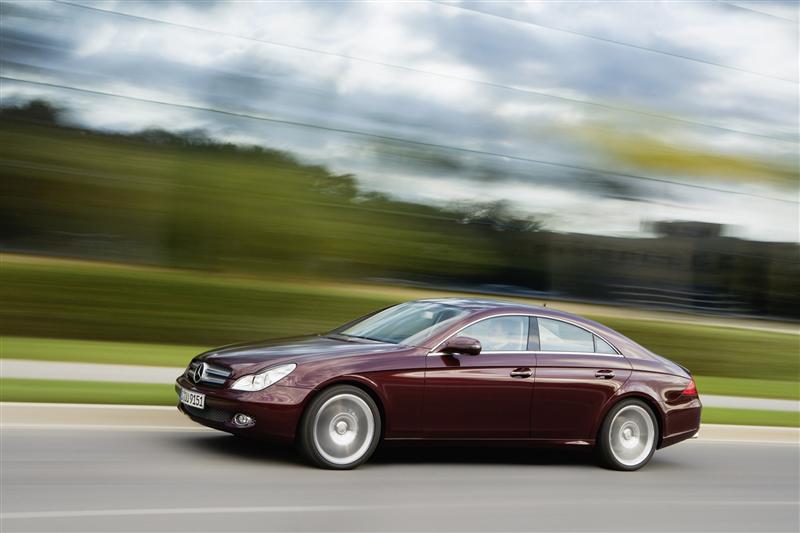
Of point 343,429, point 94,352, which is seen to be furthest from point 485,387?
point 94,352

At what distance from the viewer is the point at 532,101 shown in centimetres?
2088

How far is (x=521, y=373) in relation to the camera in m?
8.50

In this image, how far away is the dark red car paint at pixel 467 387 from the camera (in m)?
7.60

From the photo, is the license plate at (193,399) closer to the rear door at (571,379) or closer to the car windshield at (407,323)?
the car windshield at (407,323)

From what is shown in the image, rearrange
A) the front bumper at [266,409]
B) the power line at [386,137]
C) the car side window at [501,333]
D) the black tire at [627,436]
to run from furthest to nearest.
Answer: the power line at [386,137], the black tire at [627,436], the car side window at [501,333], the front bumper at [266,409]

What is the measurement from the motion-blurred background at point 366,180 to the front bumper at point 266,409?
3.07 metres

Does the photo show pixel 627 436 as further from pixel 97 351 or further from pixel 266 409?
pixel 97 351

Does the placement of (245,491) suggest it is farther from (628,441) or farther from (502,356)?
(628,441)

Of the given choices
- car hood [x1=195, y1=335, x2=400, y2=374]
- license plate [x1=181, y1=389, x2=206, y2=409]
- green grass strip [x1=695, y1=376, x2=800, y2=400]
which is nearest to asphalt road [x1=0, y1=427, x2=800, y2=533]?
license plate [x1=181, y1=389, x2=206, y2=409]

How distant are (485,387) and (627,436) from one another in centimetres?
170

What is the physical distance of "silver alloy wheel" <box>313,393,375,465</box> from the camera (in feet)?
25.1

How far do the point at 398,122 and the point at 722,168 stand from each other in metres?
9.17

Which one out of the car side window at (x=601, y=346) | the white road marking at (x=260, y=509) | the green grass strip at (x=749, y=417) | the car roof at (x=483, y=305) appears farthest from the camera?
the green grass strip at (x=749, y=417)

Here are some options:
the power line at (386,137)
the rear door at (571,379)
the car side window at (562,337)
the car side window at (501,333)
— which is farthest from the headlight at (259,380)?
the power line at (386,137)
